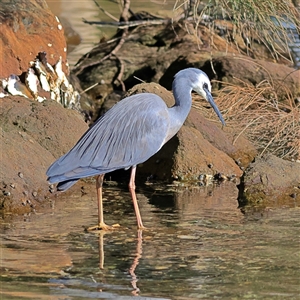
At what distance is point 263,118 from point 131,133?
9.66 feet

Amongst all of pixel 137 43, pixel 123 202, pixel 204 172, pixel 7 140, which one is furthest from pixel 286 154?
pixel 137 43

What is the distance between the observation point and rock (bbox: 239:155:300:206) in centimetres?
753

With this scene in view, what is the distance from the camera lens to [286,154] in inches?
350

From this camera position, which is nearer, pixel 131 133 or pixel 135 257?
pixel 135 257

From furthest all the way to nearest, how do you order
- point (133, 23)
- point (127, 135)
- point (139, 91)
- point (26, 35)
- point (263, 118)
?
1. point (133, 23)
2. point (26, 35)
3. point (263, 118)
4. point (139, 91)
5. point (127, 135)

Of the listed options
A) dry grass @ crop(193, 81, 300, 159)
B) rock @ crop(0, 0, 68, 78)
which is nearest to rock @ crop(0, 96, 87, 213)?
rock @ crop(0, 0, 68, 78)

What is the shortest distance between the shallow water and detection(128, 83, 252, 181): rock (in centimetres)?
60

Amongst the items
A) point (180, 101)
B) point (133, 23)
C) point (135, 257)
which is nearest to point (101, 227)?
point (135, 257)

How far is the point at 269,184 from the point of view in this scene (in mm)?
7555

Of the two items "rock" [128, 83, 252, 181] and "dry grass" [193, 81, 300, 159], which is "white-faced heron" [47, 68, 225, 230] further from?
"dry grass" [193, 81, 300, 159]

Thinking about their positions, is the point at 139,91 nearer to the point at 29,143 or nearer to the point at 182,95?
the point at 29,143

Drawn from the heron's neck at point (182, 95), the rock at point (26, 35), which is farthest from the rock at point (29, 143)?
the heron's neck at point (182, 95)

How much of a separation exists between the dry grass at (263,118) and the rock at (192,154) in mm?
256

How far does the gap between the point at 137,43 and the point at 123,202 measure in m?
6.09
